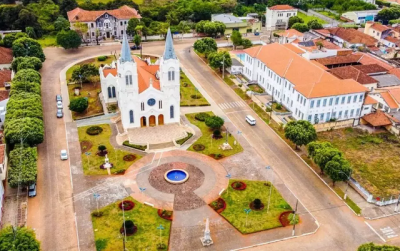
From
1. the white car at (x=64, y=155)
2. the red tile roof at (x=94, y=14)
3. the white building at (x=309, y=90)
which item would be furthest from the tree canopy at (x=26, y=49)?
the white building at (x=309, y=90)

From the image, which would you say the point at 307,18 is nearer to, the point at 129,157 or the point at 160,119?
the point at 160,119

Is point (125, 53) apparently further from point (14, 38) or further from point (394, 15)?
point (394, 15)

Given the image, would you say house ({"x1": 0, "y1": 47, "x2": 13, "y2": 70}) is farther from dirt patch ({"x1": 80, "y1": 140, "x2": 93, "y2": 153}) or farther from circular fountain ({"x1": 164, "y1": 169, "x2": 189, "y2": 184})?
circular fountain ({"x1": 164, "y1": 169, "x2": 189, "y2": 184})

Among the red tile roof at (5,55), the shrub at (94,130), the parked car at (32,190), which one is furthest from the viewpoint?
the red tile roof at (5,55)

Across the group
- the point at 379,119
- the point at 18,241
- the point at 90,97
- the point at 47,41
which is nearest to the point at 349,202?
the point at 379,119

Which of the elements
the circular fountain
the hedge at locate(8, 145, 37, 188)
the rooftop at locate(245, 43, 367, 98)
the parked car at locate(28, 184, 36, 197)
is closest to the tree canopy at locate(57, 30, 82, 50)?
the rooftop at locate(245, 43, 367, 98)

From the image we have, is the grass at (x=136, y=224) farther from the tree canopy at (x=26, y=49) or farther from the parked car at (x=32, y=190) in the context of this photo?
the tree canopy at (x=26, y=49)
